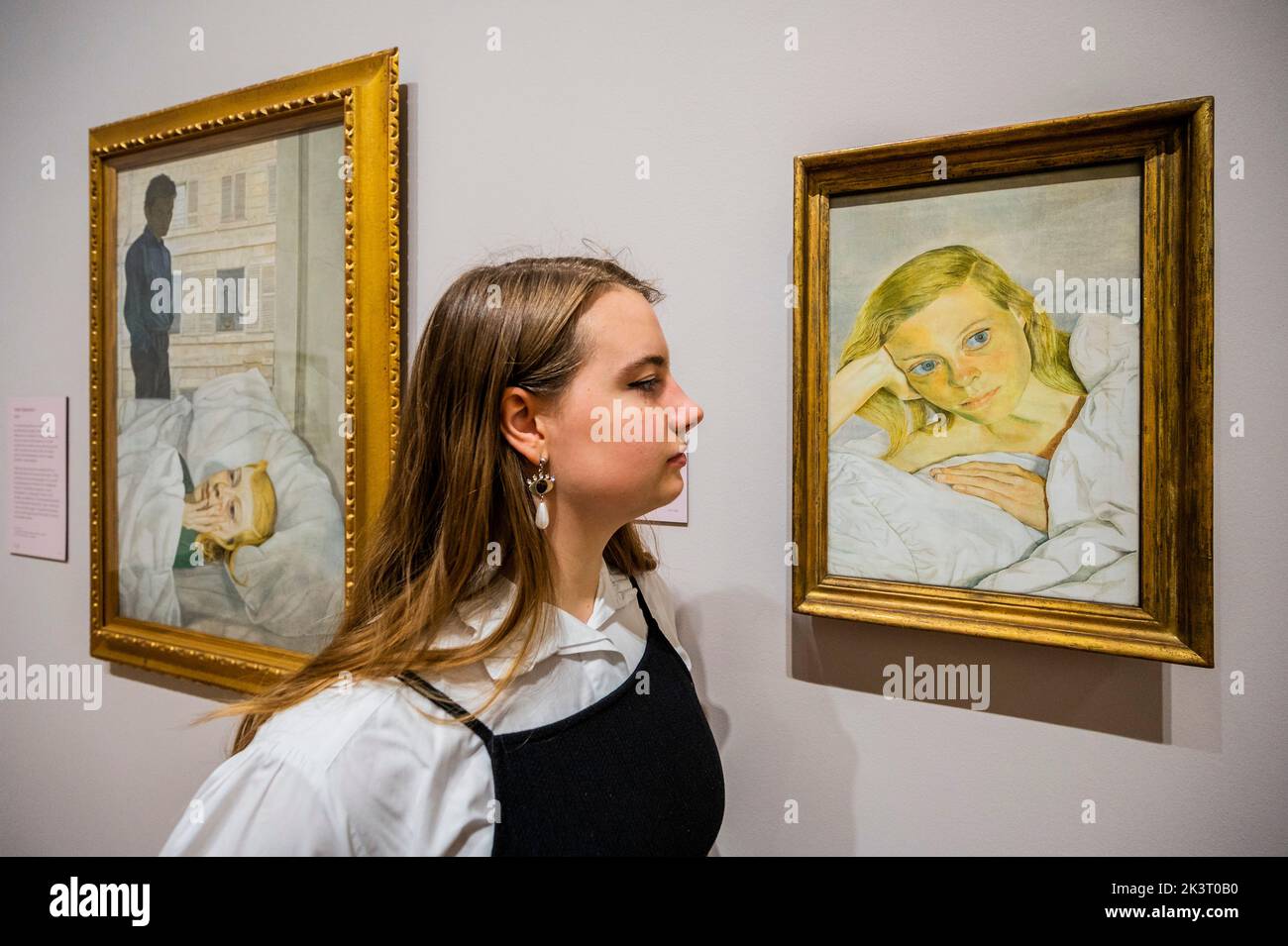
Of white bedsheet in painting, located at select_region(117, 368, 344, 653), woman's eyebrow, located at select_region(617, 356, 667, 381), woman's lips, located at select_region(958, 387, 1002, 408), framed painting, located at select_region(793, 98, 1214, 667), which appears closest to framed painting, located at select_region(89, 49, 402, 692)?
white bedsheet in painting, located at select_region(117, 368, 344, 653)

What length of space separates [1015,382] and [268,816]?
38.0 inches

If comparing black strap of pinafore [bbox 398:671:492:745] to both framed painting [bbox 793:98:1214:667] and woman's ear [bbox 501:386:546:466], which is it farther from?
framed painting [bbox 793:98:1214:667]

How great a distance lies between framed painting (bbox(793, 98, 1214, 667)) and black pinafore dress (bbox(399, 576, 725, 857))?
0.25 metres

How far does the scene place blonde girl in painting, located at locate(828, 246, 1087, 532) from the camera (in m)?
1.03

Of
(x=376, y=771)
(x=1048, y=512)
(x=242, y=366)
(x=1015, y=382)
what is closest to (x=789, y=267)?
(x=1015, y=382)

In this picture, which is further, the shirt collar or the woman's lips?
the woman's lips

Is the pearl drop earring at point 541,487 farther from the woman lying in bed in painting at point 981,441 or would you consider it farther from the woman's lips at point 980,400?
the woman's lips at point 980,400

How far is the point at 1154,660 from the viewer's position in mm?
998


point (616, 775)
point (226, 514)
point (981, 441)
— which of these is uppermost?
point (981, 441)

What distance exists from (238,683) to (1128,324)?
158 cm

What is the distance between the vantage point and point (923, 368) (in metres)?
1.09

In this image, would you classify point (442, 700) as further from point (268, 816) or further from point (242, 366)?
point (242, 366)
